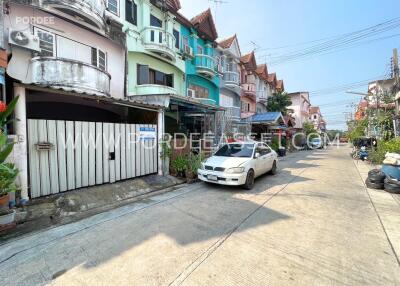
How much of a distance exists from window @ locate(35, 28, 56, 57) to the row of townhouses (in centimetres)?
4

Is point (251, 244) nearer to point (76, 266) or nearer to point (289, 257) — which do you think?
point (289, 257)

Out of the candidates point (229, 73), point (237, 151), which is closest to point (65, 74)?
point (237, 151)

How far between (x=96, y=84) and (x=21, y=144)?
4710 millimetres

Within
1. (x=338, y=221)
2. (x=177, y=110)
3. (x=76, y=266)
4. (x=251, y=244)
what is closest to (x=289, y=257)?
(x=251, y=244)

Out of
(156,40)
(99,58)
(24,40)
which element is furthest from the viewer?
(156,40)

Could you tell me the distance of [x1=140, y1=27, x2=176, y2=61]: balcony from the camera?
12117 millimetres

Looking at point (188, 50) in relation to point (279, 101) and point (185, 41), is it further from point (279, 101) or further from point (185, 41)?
point (279, 101)

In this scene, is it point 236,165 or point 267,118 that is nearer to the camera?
point 236,165

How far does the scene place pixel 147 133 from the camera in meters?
8.25

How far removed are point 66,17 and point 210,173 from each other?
842 cm

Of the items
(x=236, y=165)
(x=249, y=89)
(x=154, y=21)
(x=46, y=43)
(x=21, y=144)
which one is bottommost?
(x=236, y=165)

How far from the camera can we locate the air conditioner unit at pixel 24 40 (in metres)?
7.34

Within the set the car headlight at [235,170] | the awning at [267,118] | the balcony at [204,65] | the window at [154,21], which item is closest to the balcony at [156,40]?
the window at [154,21]

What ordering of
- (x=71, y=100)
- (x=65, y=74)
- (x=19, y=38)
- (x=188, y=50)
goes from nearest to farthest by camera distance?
(x=19, y=38), (x=65, y=74), (x=71, y=100), (x=188, y=50)
